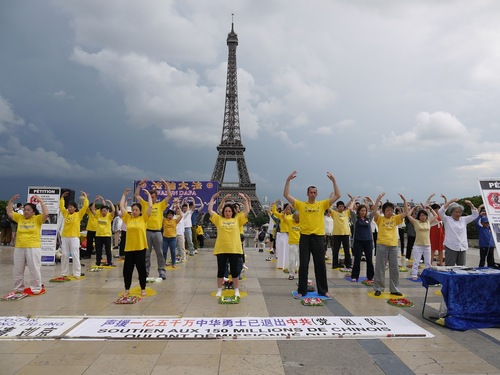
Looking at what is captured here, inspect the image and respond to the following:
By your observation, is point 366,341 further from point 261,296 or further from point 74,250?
point 74,250

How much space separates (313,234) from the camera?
6355mm

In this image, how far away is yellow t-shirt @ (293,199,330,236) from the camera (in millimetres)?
6344

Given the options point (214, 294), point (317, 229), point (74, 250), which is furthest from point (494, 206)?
point (74, 250)

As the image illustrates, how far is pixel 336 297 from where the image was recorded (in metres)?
6.49

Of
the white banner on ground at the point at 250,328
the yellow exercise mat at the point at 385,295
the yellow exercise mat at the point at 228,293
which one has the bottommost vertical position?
the yellow exercise mat at the point at 385,295

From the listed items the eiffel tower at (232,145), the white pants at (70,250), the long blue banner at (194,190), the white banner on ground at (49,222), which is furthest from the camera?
the eiffel tower at (232,145)

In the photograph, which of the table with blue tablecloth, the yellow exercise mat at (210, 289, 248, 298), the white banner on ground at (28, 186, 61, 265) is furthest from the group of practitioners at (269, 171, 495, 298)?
the white banner on ground at (28, 186, 61, 265)

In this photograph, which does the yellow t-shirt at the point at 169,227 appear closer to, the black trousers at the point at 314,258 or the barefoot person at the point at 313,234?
the barefoot person at the point at 313,234

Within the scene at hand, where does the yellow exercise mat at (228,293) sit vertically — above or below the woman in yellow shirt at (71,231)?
below

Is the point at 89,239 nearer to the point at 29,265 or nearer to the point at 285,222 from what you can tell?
the point at 29,265

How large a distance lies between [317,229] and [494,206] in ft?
9.15

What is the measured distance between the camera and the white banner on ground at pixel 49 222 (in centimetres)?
1050

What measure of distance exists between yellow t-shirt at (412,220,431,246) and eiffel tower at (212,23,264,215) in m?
46.8

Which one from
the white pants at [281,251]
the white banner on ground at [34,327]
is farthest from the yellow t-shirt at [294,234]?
the white banner on ground at [34,327]
